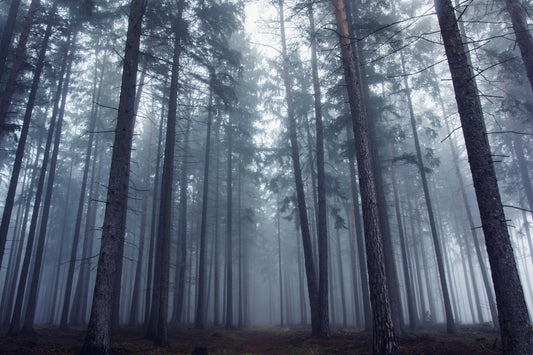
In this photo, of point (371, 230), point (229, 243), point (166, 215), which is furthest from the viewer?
point (229, 243)

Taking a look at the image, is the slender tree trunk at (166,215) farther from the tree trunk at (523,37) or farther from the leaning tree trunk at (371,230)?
the tree trunk at (523,37)

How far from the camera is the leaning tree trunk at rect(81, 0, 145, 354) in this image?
22.8 ft

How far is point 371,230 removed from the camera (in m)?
7.68

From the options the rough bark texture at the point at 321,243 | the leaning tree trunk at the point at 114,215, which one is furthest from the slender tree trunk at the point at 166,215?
the rough bark texture at the point at 321,243

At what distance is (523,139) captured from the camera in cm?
2167

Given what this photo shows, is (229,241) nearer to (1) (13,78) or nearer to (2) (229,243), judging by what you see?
(2) (229,243)

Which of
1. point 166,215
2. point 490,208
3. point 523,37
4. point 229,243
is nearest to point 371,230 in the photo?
point 490,208

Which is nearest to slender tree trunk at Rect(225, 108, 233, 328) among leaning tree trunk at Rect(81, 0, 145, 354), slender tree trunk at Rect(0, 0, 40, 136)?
slender tree trunk at Rect(0, 0, 40, 136)

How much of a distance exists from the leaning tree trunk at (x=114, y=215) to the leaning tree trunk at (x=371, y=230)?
250 inches

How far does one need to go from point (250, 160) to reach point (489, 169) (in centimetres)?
1782

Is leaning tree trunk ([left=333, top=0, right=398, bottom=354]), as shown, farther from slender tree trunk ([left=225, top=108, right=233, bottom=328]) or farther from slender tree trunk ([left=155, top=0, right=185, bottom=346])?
slender tree trunk ([left=225, top=108, right=233, bottom=328])

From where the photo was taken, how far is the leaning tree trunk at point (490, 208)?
211 inches

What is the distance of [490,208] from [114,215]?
28.5 ft

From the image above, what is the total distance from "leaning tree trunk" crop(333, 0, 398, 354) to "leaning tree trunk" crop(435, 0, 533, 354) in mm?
2169
